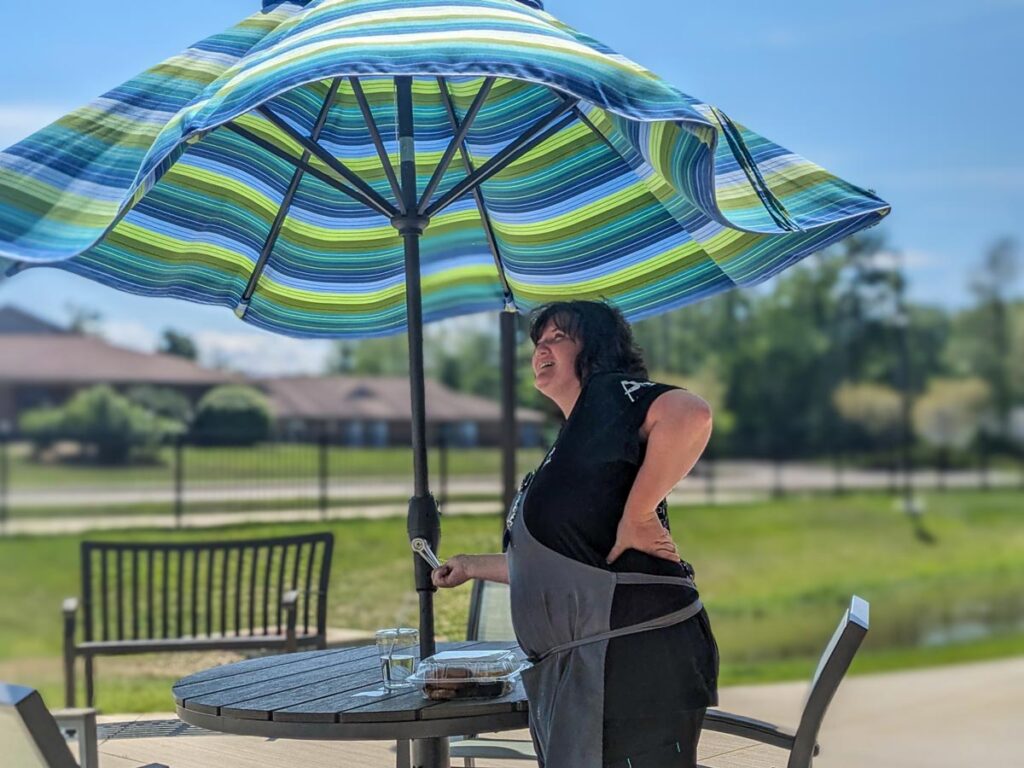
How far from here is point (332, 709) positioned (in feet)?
6.88

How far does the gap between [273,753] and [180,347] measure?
1586 centimetres

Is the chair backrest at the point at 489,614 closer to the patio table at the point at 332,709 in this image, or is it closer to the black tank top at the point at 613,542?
the patio table at the point at 332,709

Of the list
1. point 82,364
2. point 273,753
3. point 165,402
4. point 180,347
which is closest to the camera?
point 273,753

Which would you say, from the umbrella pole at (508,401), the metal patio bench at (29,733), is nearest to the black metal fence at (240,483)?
the umbrella pole at (508,401)

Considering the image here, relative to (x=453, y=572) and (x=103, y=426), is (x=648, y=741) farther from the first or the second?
(x=103, y=426)

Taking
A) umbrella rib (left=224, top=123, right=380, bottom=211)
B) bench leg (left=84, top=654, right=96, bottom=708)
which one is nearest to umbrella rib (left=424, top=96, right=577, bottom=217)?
umbrella rib (left=224, top=123, right=380, bottom=211)

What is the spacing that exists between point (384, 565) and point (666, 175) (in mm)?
8619

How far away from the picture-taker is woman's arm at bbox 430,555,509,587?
2.23m

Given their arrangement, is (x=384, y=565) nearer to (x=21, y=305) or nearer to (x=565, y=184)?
(x=565, y=184)

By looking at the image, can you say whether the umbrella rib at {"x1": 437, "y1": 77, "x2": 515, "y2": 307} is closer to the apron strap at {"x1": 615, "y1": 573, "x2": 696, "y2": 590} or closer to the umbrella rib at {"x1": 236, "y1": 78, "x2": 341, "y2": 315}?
the umbrella rib at {"x1": 236, "y1": 78, "x2": 341, "y2": 315}

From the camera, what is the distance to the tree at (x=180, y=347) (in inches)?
735

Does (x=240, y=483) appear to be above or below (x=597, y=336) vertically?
below

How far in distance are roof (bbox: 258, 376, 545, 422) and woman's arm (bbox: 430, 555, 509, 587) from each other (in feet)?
50.8

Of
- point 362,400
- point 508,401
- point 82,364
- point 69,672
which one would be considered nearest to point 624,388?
point 69,672
